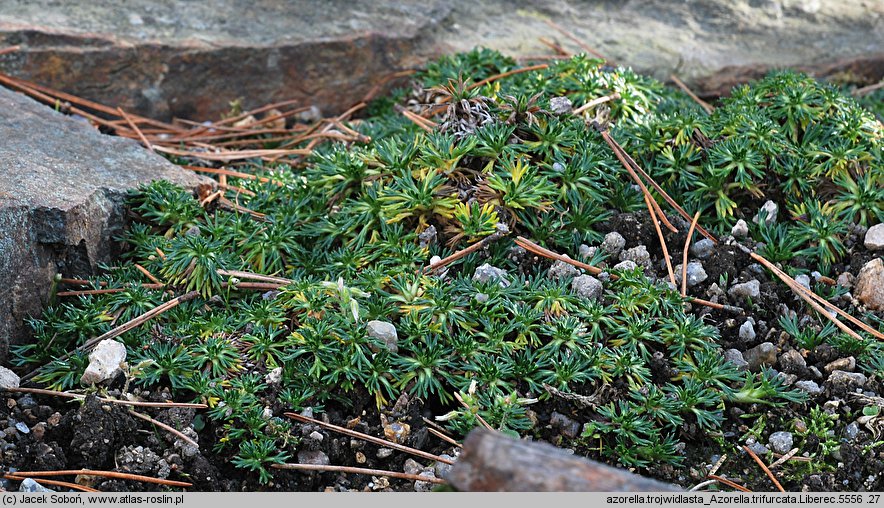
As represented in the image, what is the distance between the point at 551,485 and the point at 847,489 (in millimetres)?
1562

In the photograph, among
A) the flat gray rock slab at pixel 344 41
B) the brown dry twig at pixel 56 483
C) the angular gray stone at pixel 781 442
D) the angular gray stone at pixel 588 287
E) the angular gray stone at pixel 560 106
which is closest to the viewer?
the brown dry twig at pixel 56 483

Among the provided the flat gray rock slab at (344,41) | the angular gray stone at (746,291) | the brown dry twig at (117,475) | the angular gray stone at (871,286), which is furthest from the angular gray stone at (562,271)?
the flat gray rock slab at (344,41)

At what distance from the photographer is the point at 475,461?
1998 mm

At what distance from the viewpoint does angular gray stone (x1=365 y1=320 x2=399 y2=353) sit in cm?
325

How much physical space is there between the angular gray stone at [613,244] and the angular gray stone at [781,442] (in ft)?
3.28

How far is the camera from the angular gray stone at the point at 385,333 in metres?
3.25

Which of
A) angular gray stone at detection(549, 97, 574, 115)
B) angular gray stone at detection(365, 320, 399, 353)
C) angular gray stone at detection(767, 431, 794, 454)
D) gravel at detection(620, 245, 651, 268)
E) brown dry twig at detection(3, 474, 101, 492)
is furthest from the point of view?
angular gray stone at detection(549, 97, 574, 115)

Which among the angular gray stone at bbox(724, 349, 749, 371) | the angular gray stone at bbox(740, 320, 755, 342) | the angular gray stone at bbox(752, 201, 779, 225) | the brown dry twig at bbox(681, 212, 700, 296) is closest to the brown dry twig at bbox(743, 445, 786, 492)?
the angular gray stone at bbox(724, 349, 749, 371)

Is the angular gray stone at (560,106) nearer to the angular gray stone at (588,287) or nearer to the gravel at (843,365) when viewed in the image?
the angular gray stone at (588,287)

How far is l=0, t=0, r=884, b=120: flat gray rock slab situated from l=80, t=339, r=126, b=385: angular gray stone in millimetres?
2408

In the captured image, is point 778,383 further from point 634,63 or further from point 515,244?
point 634,63

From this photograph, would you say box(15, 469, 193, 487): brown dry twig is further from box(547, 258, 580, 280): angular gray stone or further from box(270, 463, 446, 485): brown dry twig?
box(547, 258, 580, 280): angular gray stone
